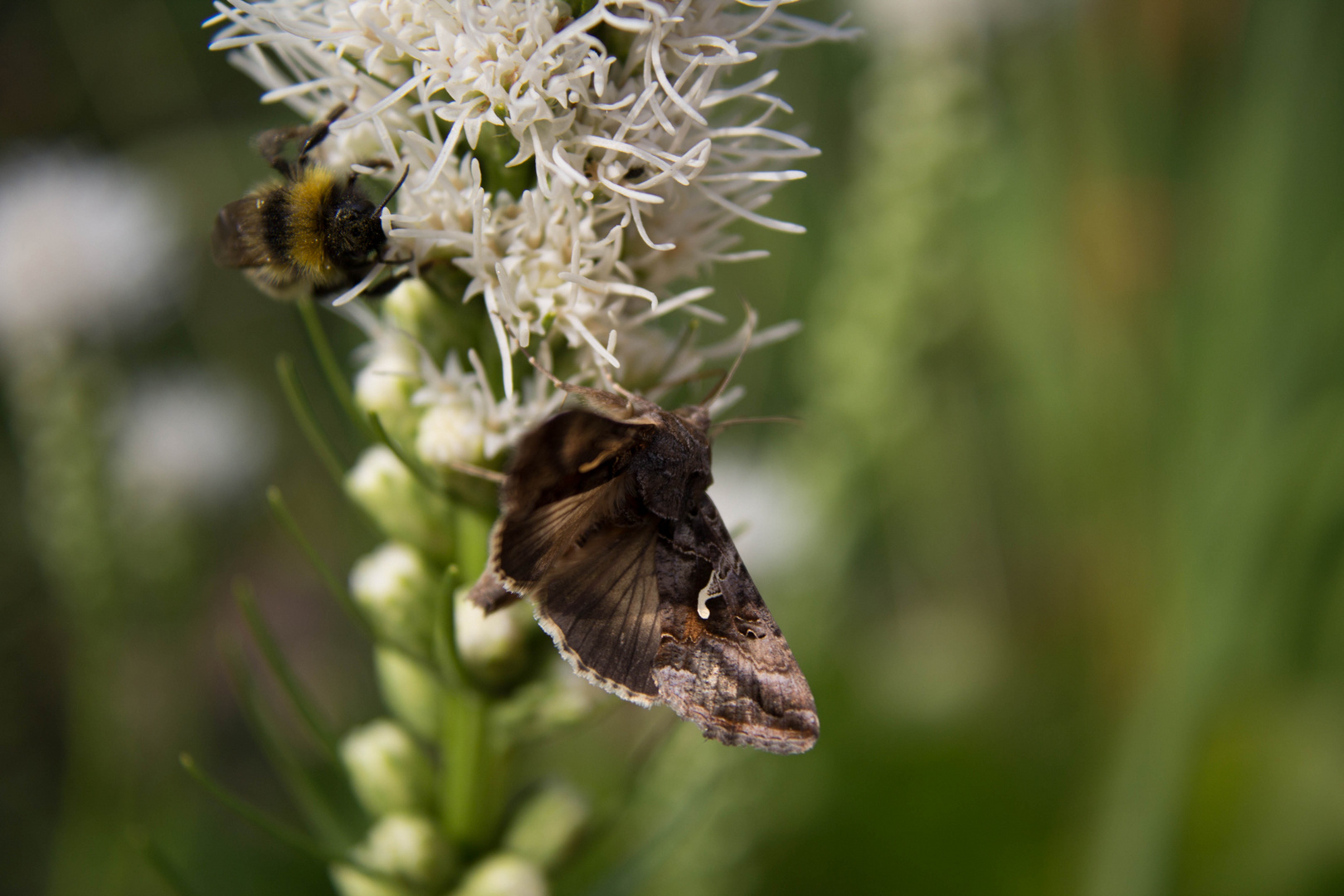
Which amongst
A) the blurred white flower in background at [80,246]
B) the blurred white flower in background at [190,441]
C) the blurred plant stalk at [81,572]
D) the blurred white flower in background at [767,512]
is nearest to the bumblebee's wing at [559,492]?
the blurred white flower in background at [767,512]

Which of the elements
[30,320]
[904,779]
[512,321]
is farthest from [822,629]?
[30,320]

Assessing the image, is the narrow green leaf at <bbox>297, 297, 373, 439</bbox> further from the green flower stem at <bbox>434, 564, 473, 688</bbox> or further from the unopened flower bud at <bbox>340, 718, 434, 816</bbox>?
the unopened flower bud at <bbox>340, 718, 434, 816</bbox>

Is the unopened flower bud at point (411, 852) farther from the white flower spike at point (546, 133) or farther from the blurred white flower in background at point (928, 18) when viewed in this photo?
the blurred white flower in background at point (928, 18)

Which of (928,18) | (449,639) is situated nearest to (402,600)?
(449,639)

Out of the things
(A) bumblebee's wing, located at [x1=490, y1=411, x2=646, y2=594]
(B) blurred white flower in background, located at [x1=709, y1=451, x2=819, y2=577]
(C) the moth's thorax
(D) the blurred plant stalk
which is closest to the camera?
(A) bumblebee's wing, located at [x1=490, y1=411, x2=646, y2=594]

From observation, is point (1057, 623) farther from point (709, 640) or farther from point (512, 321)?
point (512, 321)

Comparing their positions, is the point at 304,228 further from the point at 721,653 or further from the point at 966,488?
the point at 966,488

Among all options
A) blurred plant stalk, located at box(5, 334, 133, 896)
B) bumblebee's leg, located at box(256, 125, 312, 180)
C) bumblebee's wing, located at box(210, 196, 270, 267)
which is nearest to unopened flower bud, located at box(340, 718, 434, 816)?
bumblebee's wing, located at box(210, 196, 270, 267)
